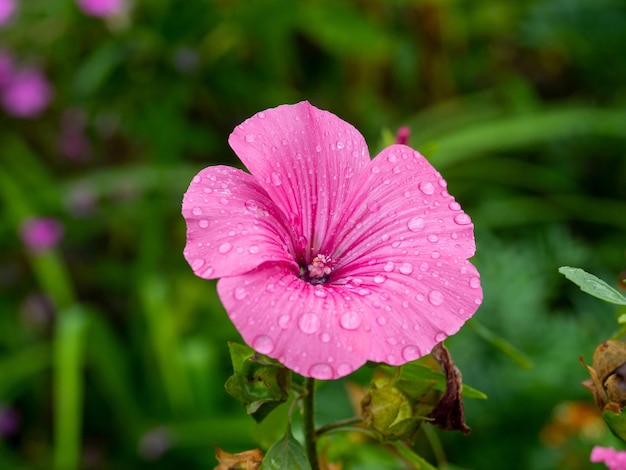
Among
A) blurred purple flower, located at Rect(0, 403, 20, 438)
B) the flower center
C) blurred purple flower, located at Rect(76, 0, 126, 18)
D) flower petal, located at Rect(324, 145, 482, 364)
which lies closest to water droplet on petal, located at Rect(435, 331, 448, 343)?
flower petal, located at Rect(324, 145, 482, 364)

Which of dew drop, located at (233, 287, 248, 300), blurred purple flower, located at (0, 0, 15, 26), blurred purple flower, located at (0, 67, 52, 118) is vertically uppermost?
dew drop, located at (233, 287, 248, 300)

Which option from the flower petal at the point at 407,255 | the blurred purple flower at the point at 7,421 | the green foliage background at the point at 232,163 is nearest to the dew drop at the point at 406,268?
the flower petal at the point at 407,255

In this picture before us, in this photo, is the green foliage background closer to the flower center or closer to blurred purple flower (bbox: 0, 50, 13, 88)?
blurred purple flower (bbox: 0, 50, 13, 88)

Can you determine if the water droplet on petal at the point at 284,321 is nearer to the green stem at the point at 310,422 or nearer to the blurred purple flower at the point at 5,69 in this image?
the green stem at the point at 310,422

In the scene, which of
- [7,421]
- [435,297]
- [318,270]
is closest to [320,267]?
[318,270]

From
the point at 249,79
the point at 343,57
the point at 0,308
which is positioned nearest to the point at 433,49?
the point at 343,57
